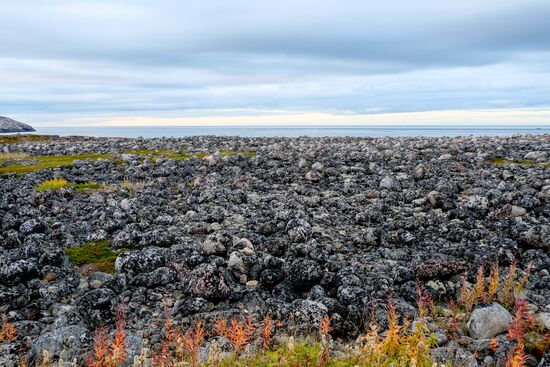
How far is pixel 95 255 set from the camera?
11.8 m

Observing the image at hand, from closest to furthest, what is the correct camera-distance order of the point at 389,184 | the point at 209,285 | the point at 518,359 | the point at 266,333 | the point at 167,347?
1. the point at 518,359
2. the point at 266,333
3. the point at 167,347
4. the point at 209,285
5. the point at 389,184

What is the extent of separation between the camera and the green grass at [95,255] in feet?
36.6

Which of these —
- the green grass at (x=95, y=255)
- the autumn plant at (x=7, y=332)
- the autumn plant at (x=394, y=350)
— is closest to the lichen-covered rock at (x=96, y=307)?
the autumn plant at (x=7, y=332)

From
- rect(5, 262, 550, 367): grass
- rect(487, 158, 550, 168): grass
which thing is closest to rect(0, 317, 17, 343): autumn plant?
rect(5, 262, 550, 367): grass

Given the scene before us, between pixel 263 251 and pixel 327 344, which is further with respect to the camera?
pixel 263 251

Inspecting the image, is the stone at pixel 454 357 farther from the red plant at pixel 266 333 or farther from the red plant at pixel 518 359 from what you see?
the red plant at pixel 266 333

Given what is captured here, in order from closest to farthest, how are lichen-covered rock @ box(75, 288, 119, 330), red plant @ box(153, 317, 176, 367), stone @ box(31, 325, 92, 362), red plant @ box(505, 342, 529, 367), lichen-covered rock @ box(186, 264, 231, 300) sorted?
red plant @ box(505, 342, 529, 367), red plant @ box(153, 317, 176, 367), stone @ box(31, 325, 92, 362), lichen-covered rock @ box(75, 288, 119, 330), lichen-covered rock @ box(186, 264, 231, 300)

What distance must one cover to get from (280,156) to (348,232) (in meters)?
16.1

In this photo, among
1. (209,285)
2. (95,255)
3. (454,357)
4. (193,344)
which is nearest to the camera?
(454,357)

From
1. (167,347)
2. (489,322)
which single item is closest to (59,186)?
(167,347)

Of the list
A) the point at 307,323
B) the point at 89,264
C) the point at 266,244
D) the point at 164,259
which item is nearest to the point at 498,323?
the point at 307,323

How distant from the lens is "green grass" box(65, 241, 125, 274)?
11164 mm

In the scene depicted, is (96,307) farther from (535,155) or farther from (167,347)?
(535,155)

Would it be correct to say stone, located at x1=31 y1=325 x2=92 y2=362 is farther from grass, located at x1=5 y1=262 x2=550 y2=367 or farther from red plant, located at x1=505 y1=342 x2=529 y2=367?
red plant, located at x1=505 y1=342 x2=529 y2=367
